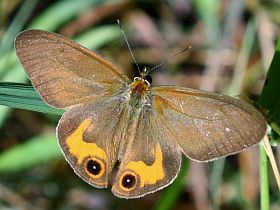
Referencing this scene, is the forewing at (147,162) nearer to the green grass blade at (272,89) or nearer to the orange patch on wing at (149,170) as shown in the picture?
the orange patch on wing at (149,170)

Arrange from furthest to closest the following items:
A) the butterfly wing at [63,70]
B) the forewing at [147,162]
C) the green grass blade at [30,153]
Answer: the green grass blade at [30,153]
the butterfly wing at [63,70]
the forewing at [147,162]

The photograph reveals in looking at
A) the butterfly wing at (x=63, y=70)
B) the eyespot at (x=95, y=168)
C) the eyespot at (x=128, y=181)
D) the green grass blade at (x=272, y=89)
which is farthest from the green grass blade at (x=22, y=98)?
the green grass blade at (x=272, y=89)

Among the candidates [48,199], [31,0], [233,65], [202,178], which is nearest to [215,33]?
[233,65]

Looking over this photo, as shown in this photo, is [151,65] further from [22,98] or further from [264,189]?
[264,189]

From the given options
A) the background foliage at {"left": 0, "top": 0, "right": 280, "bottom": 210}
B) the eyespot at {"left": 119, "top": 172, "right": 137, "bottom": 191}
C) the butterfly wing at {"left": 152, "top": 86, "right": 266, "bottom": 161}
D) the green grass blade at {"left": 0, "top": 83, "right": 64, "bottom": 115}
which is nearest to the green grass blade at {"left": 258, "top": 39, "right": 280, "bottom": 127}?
the butterfly wing at {"left": 152, "top": 86, "right": 266, "bottom": 161}

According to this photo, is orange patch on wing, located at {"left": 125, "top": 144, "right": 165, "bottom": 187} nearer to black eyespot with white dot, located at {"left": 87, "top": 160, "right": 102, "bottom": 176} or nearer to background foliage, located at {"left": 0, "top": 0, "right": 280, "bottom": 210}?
black eyespot with white dot, located at {"left": 87, "top": 160, "right": 102, "bottom": 176}

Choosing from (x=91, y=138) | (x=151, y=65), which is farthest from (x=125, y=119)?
(x=151, y=65)

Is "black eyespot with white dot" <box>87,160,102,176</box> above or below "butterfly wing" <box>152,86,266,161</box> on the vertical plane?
below
